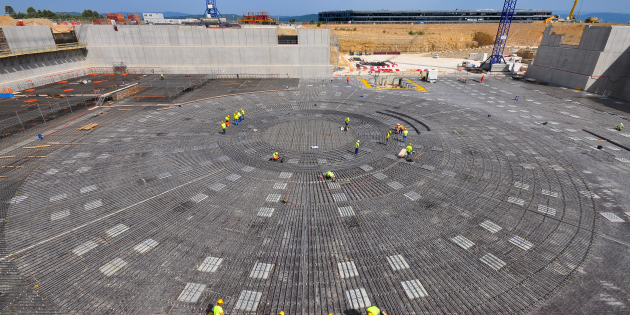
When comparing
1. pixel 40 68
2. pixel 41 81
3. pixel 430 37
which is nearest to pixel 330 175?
pixel 41 81

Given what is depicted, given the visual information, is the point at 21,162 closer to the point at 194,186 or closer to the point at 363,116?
the point at 194,186

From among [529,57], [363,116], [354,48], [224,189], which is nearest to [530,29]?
[529,57]

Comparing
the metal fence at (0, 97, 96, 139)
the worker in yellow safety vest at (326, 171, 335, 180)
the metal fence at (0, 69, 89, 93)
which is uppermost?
the metal fence at (0, 69, 89, 93)

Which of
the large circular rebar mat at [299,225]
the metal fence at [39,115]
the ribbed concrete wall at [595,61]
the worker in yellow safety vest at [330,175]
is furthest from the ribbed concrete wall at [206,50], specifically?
the ribbed concrete wall at [595,61]

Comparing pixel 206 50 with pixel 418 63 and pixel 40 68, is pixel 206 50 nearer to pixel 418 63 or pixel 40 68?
pixel 40 68

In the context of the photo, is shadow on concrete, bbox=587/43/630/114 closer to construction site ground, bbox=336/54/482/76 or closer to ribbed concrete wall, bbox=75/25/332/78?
construction site ground, bbox=336/54/482/76

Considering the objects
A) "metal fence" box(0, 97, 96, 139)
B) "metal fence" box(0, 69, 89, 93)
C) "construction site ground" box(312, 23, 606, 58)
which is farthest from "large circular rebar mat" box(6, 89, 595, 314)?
"construction site ground" box(312, 23, 606, 58)
